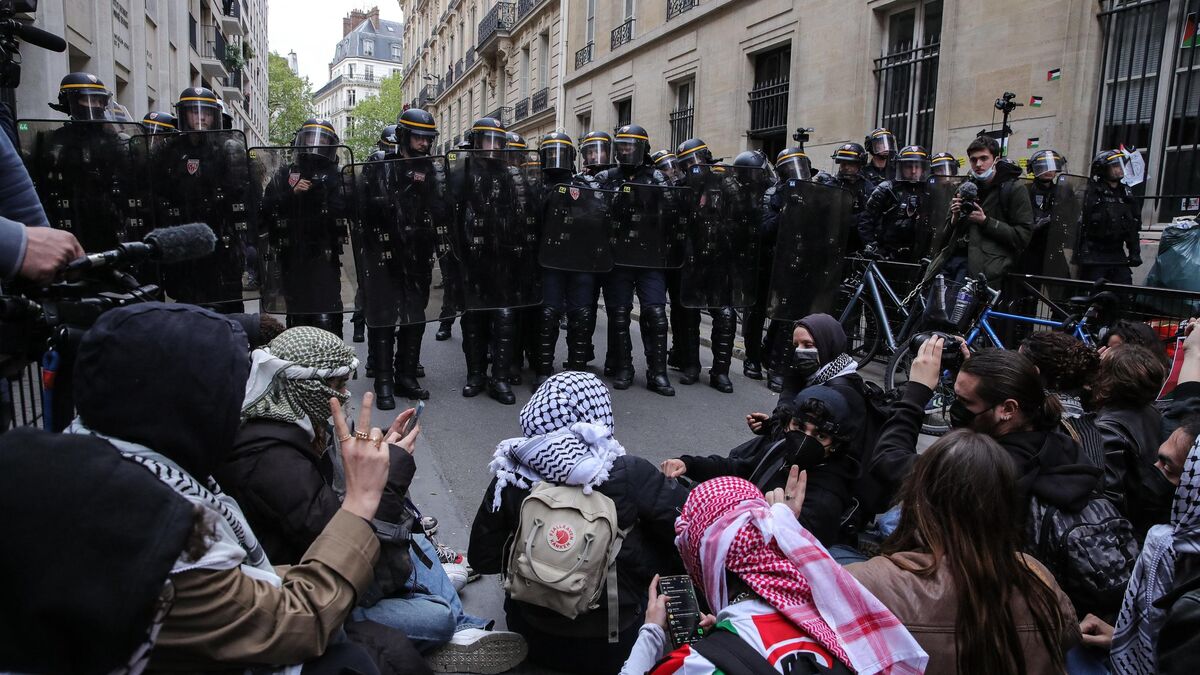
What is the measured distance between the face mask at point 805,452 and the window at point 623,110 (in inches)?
734

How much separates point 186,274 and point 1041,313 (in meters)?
6.42

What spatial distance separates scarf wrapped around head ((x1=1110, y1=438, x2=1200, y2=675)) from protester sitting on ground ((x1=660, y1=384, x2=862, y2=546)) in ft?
2.63

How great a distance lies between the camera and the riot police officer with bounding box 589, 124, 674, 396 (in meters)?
6.52

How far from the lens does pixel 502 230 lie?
6.06 metres

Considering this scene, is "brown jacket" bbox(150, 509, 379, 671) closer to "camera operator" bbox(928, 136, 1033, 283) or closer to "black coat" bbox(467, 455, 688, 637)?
"black coat" bbox(467, 455, 688, 637)

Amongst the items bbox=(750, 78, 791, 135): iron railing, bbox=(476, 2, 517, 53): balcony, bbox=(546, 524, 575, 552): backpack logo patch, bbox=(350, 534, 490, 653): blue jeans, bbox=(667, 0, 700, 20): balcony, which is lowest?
bbox=(350, 534, 490, 653): blue jeans

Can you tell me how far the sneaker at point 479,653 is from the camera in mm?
2469

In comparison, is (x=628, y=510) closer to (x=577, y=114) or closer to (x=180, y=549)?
(x=180, y=549)

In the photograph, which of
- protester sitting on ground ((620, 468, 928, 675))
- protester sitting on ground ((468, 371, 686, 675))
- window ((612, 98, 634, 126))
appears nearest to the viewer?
protester sitting on ground ((620, 468, 928, 675))

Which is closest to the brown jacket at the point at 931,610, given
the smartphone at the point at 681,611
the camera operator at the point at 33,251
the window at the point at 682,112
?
the smartphone at the point at 681,611

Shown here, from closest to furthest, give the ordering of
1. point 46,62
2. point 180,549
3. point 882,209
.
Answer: point 180,549 < point 882,209 < point 46,62

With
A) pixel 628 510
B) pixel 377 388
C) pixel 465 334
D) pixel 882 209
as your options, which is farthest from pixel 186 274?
pixel 882 209

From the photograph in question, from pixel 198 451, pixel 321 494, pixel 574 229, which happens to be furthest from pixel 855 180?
pixel 198 451

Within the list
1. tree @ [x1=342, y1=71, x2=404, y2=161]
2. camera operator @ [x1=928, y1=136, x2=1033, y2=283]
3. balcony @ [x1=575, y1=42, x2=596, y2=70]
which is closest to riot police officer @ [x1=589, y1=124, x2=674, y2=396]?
camera operator @ [x1=928, y1=136, x2=1033, y2=283]
